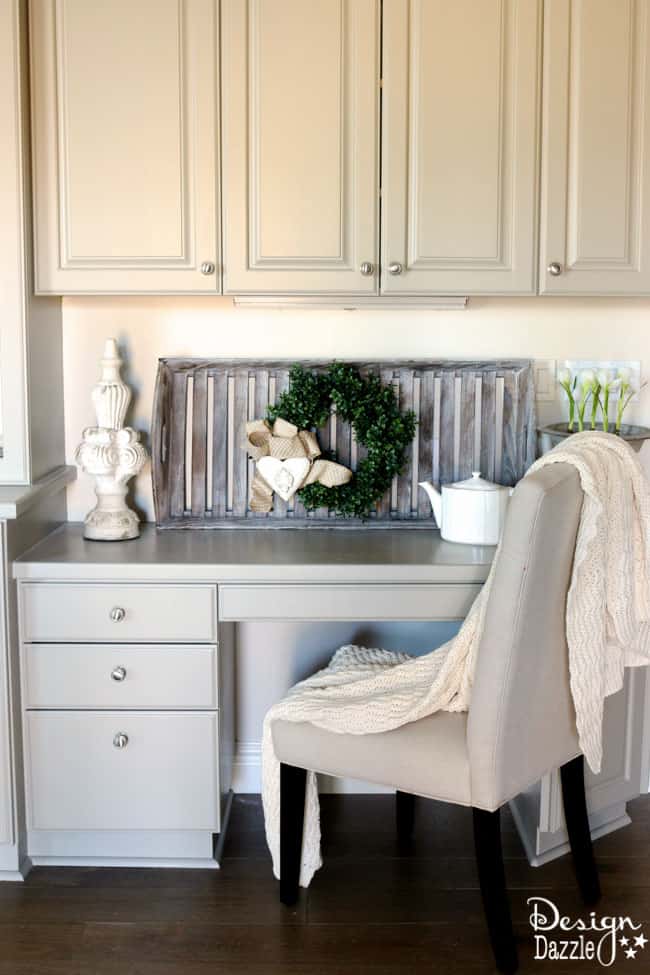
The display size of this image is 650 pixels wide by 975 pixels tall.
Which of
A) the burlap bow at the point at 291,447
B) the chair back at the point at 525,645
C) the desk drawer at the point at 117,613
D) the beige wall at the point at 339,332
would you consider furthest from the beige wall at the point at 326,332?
the chair back at the point at 525,645

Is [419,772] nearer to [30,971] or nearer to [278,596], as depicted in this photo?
[278,596]

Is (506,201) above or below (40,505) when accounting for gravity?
above

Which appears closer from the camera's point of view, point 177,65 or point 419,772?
point 419,772

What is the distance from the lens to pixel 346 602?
236 cm

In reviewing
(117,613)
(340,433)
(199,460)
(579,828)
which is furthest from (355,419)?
(579,828)

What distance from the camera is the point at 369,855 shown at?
2.56 meters

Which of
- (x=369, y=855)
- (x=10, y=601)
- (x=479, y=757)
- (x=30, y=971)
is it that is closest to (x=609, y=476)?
(x=479, y=757)

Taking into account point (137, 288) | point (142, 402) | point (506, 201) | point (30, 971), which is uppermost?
point (506, 201)

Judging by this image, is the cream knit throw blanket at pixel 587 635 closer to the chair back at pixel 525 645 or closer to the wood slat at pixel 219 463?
the chair back at pixel 525 645

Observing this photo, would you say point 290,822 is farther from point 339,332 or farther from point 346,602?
point 339,332

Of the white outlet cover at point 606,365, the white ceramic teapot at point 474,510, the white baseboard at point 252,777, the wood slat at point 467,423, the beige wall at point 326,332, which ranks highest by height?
the beige wall at point 326,332

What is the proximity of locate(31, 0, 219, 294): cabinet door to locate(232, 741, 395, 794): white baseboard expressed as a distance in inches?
49.4

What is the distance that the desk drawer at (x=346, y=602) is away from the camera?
2363 millimetres

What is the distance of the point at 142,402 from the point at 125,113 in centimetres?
74
